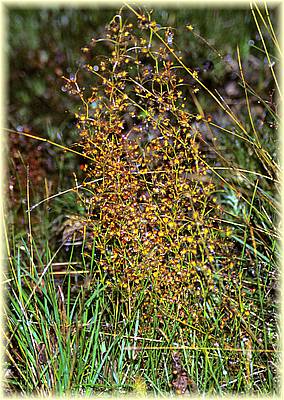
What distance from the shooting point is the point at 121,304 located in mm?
2486

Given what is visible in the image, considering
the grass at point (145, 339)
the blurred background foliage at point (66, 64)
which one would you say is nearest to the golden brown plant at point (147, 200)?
the grass at point (145, 339)

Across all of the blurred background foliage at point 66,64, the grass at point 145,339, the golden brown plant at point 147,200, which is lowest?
the grass at point 145,339

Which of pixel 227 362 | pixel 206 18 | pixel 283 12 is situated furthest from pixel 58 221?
pixel 206 18

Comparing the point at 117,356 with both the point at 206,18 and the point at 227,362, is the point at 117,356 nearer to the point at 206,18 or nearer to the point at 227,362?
the point at 227,362

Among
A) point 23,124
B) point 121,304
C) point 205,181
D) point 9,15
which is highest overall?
point 9,15

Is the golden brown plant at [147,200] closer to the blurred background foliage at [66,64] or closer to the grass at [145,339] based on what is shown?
the grass at [145,339]

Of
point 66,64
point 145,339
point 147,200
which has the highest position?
point 66,64

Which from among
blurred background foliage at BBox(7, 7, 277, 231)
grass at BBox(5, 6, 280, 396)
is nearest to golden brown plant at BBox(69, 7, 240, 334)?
grass at BBox(5, 6, 280, 396)

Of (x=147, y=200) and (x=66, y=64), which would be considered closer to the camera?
(x=147, y=200)

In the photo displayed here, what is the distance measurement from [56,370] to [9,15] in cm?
382

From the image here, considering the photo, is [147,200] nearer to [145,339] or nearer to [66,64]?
[145,339]

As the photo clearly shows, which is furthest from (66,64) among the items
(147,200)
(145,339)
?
(145,339)

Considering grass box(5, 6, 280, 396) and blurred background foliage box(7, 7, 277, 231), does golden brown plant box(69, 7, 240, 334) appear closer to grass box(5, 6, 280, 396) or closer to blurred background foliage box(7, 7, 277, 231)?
grass box(5, 6, 280, 396)

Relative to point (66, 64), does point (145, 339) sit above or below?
below
